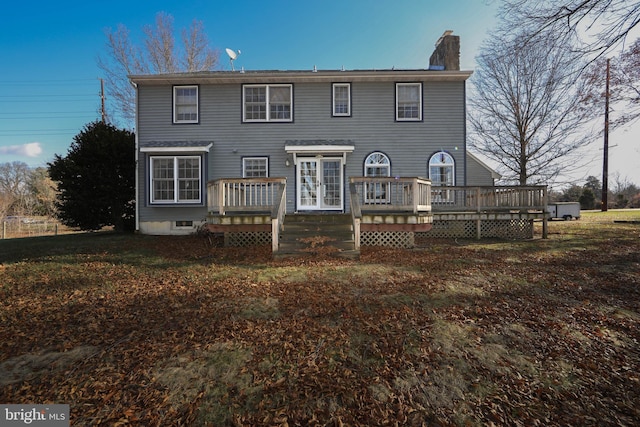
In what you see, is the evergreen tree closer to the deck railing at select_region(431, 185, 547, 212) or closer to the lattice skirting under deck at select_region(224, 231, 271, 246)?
the lattice skirting under deck at select_region(224, 231, 271, 246)

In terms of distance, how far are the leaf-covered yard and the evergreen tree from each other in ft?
21.7

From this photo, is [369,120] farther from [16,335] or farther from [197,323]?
[16,335]

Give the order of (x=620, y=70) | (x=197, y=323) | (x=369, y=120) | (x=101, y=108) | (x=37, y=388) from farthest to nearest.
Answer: (x=101, y=108)
(x=620, y=70)
(x=369, y=120)
(x=197, y=323)
(x=37, y=388)

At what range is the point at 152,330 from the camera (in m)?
3.48

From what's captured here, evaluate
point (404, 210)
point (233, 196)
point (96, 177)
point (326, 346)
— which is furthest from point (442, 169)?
point (96, 177)

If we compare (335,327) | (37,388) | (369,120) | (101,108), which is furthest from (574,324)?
(101,108)

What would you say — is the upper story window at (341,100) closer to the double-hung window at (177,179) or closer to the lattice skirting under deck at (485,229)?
the lattice skirting under deck at (485,229)

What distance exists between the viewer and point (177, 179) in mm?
11820

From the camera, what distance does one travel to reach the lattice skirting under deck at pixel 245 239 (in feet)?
29.8

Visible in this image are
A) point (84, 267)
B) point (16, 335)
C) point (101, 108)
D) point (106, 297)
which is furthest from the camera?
point (101, 108)

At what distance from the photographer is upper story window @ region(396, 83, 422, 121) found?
1220cm

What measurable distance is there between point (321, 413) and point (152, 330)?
7.57ft

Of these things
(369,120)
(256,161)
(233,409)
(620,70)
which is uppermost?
(620,70)
